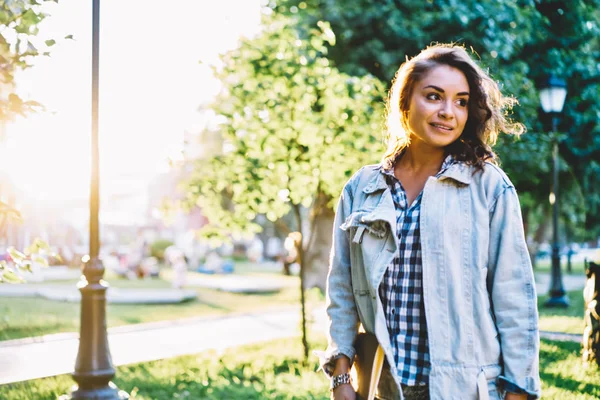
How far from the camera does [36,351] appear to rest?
9.81 meters

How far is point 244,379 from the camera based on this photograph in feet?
26.4

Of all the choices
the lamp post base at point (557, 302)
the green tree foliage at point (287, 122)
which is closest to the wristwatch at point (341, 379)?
the green tree foliage at point (287, 122)

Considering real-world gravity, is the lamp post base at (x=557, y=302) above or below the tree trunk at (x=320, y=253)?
below

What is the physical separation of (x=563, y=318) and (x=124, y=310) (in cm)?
880

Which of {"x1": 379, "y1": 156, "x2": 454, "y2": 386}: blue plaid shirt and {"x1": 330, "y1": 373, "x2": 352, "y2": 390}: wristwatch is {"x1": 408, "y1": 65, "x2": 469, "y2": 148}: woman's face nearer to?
{"x1": 379, "y1": 156, "x2": 454, "y2": 386}: blue plaid shirt

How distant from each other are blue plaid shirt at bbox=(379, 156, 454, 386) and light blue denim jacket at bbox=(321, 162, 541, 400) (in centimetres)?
4

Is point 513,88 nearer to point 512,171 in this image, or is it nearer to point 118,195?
point 512,171

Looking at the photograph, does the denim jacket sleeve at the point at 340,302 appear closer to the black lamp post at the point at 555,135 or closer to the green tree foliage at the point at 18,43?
the green tree foliage at the point at 18,43

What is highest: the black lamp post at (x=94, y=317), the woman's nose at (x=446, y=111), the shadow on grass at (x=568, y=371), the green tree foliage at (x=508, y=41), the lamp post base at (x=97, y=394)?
the green tree foliage at (x=508, y=41)

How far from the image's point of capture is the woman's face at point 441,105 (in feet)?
7.92

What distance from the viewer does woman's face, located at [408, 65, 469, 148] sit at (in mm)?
2414

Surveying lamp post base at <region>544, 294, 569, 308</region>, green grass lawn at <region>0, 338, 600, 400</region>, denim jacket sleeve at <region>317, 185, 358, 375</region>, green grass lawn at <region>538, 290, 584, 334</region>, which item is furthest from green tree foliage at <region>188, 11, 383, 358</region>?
lamp post base at <region>544, 294, 569, 308</region>

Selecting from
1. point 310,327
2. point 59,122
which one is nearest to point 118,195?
point 310,327

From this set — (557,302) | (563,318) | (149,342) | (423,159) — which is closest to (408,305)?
(423,159)
